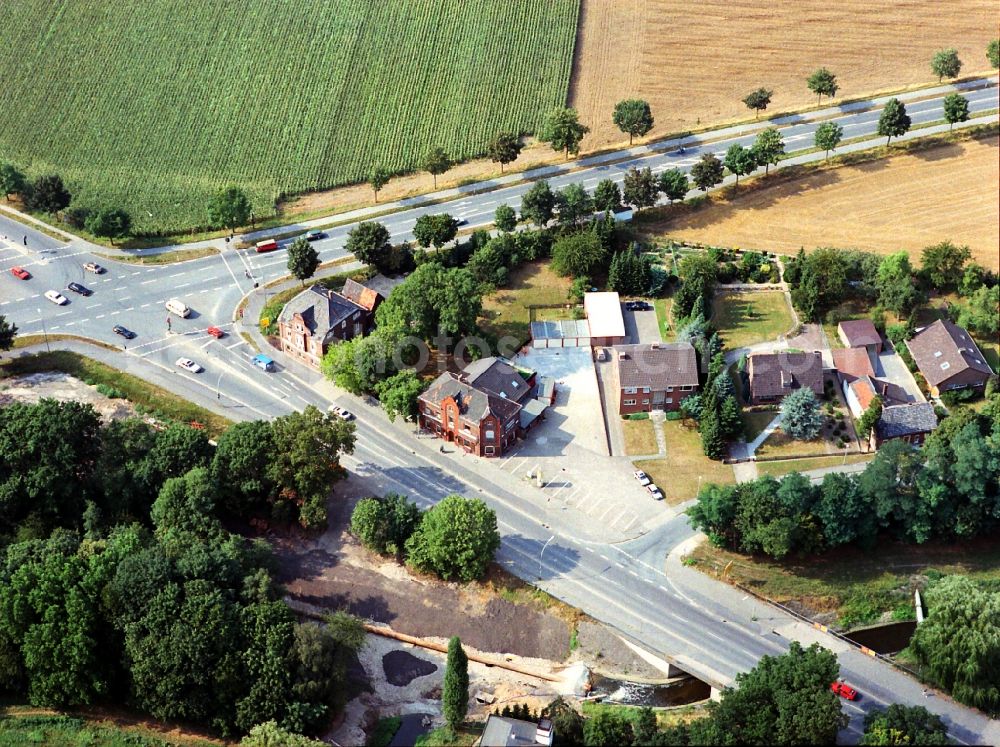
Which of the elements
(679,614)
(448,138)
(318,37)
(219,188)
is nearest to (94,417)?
(219,188)

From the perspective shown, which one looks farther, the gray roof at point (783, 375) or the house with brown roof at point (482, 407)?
the gray roof at point (783, 375)

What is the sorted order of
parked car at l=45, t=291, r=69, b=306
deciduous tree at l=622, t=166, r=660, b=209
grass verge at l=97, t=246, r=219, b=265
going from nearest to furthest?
parked car at l=45, t=291, r=69, b=306, grass verge at l=97, t=246, r=219, b=265, deciduous tree at l=622, t=166, r=660, b=209

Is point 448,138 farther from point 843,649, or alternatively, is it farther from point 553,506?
point 843,649

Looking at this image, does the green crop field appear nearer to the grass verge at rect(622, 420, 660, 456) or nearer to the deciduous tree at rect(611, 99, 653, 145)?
the deciduous tree at rect(611, 99, 653, 145)

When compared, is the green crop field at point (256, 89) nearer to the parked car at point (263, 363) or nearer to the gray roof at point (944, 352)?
the parked car at point (263, 363)

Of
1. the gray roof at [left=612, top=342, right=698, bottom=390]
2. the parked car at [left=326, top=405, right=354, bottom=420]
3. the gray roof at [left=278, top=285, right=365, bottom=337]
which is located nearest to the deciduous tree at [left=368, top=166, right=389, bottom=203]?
the gray roof at [left=278, top=285, right=365, bottom=337]

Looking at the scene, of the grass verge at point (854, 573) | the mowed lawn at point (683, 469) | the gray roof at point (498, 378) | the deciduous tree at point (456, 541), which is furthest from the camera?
the gray roof at point (498, 378)

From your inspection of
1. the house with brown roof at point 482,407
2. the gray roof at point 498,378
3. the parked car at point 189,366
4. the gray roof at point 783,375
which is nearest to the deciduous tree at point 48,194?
the parked car at point 189,366

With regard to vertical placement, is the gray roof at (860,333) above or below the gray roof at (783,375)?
above
